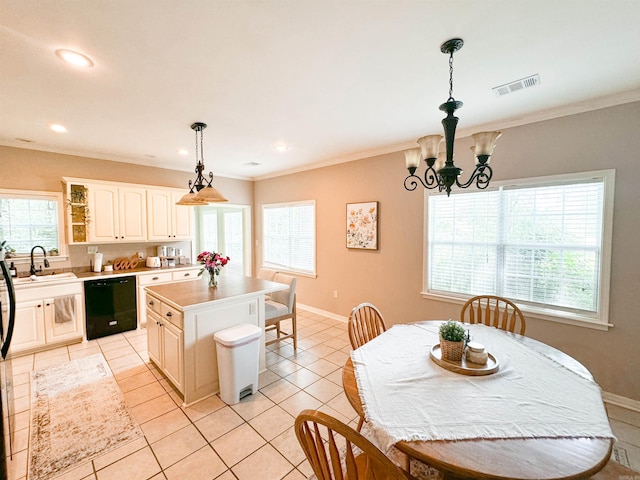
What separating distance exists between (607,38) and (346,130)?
6.90 feet

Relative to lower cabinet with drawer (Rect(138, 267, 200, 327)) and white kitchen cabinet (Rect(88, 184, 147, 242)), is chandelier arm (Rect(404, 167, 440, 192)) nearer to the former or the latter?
lower cabinet with drawer (Rect(138, 267, 200, 327))

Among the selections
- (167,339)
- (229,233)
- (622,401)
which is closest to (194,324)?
(167,339)

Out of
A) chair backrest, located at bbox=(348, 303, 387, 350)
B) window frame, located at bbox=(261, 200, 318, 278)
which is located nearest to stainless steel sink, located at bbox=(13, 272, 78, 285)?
window frame, located at bbox=(261, 200, 318, 278)

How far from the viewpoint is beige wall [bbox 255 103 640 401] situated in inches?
91.0

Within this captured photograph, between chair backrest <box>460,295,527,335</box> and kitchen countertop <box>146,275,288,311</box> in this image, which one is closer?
chair backrest <box>460,295,527,335</box>

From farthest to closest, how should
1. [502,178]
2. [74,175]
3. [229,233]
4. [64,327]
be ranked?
[229,233] < [74,175] < [64,327] < [502,178]

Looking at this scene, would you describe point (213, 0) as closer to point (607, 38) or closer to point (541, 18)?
point (541, 18)

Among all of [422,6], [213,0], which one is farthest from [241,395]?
[422,6]

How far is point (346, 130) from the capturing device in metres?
3.18

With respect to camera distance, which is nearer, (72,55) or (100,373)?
(72,55)

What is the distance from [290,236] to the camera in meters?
5.36

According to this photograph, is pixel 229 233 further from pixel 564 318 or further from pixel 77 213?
pixel 564 318

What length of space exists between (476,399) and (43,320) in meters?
4.66

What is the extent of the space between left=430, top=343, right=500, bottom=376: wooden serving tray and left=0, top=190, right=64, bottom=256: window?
504cm
